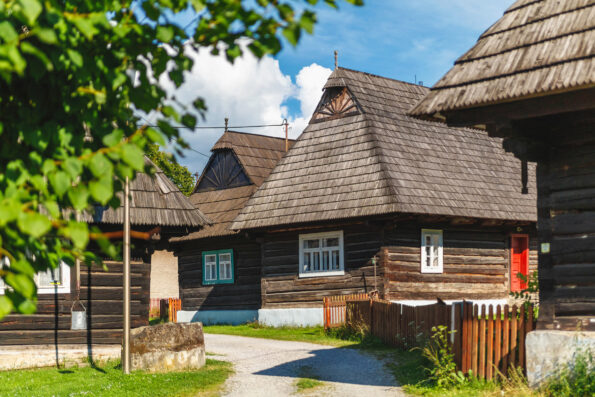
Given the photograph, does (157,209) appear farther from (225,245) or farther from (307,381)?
(225,245)

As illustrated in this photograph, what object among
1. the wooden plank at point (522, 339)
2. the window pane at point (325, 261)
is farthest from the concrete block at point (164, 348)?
the window pane at point (325, 261)

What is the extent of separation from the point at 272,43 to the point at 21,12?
1.07 meters

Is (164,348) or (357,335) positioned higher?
(164,348)

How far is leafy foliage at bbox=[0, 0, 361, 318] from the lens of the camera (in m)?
2.97

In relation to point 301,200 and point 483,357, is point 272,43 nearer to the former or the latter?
point 483,357

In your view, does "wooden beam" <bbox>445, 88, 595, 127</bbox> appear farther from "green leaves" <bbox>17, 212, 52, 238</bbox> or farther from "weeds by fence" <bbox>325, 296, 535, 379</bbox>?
"green leaves" <bbox>17, 212, 52, 238</bbox>

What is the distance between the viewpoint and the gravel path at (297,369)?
390 inches

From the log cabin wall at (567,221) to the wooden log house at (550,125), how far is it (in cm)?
1

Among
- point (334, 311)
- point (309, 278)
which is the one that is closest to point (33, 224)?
point (334, 311)

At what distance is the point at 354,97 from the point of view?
68.2 ft

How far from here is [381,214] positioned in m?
17.5

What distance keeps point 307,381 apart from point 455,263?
9930mm

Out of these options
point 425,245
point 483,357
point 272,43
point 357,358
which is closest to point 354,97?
point 425,245

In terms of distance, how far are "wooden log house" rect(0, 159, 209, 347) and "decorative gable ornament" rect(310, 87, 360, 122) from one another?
8.11m
